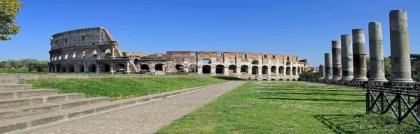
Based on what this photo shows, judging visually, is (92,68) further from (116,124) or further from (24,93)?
(116,124)

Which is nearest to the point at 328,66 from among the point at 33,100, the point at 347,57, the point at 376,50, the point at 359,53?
the point at 347,57

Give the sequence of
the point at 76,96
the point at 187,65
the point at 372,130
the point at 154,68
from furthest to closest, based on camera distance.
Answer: the point at 187,65 < the point at 154,68 < the point at 76,96 < the point at 372,130

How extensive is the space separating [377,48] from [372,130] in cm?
2481

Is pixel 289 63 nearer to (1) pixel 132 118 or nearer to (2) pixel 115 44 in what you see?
(2) pixel 115 44

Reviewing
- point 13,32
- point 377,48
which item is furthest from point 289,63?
point 13,32

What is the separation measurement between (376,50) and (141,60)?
2018 inches

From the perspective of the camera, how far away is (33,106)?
1077 centimetres

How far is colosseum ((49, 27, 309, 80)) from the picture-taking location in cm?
7706

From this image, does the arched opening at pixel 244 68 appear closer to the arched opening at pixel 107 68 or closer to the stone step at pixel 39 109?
the arched opening at pixel 107 68

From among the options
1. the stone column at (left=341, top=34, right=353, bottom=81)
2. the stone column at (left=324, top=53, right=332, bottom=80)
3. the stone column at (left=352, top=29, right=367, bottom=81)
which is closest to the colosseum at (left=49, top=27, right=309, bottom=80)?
the stone column at (left=324, top=53, right=332, bottom=80)

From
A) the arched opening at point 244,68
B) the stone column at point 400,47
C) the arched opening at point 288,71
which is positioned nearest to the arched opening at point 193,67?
the arched opening at point 244,68

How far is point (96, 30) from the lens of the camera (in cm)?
8056

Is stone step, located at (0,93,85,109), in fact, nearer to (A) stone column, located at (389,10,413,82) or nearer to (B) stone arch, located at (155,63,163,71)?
(A) stone column, located at (389,10,413,82)

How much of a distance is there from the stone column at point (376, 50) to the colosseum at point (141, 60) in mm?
40955
